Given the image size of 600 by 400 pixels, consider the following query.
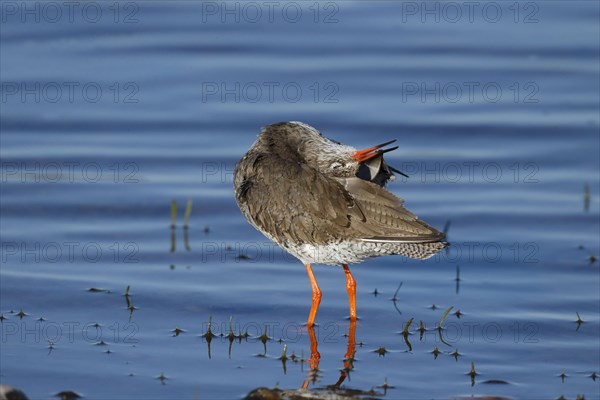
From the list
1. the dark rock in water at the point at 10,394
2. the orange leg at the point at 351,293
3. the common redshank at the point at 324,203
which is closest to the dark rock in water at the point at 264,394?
the dark rock in water at the point at 10,394

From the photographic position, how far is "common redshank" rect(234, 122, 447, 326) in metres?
7.69

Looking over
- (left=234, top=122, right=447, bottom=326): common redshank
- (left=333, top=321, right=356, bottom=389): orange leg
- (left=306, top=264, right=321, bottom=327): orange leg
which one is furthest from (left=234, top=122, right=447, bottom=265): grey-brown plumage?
(left=333, top=321, right=356, bottom=389): orange leg

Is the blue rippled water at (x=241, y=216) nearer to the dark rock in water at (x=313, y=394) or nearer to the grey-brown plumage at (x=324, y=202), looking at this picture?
the dark rock in water at (x=313, y=394)

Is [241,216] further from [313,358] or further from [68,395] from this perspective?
[68,395]

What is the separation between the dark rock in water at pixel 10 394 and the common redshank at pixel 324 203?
8.73 ft

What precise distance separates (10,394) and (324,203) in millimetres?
2879

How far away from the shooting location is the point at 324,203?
792 cm

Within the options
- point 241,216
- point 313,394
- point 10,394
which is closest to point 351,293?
point 313,394

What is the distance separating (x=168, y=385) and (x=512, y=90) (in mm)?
8392

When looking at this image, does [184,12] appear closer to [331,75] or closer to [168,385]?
[331,75]

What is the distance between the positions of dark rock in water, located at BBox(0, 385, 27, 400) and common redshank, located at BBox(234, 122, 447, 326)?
266cm

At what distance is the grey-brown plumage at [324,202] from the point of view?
768cm

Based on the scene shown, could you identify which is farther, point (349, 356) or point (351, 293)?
point (351, 293)

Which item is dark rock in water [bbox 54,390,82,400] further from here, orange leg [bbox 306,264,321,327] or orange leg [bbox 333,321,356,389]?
orange leg [bbox 306,264,321,327]
